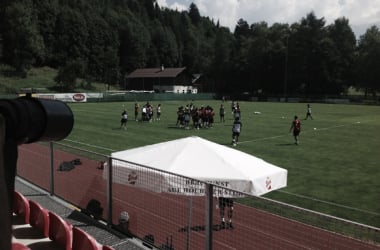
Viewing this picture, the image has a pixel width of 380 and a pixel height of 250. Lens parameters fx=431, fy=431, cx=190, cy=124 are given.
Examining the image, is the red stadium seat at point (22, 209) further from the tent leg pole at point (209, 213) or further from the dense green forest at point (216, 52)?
the dense green forest at point (216, 52)

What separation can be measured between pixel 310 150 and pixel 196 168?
51.9 feet

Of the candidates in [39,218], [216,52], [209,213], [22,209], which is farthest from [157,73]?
[209,213]

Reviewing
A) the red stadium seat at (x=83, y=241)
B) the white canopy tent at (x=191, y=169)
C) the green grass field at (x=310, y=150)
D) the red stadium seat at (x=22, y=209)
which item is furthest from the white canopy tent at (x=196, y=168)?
the green grass field at (x=310, y=150)

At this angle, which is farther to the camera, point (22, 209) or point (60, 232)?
point (22, 209)

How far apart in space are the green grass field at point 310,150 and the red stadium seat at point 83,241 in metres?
7.44

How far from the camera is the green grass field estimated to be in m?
12.8

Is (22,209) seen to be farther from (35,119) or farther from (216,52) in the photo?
(216,52)

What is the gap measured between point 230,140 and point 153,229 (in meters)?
18.0

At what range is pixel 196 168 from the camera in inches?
317

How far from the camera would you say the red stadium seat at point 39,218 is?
7846mm

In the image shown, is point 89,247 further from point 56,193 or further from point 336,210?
point 336,210

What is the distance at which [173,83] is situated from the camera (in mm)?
110750

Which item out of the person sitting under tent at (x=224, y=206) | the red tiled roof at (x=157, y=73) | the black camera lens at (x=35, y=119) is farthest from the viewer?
the red tiled roof at (x=157, y=73)

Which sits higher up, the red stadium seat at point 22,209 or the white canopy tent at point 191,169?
the white canopy tent at point 191,169
